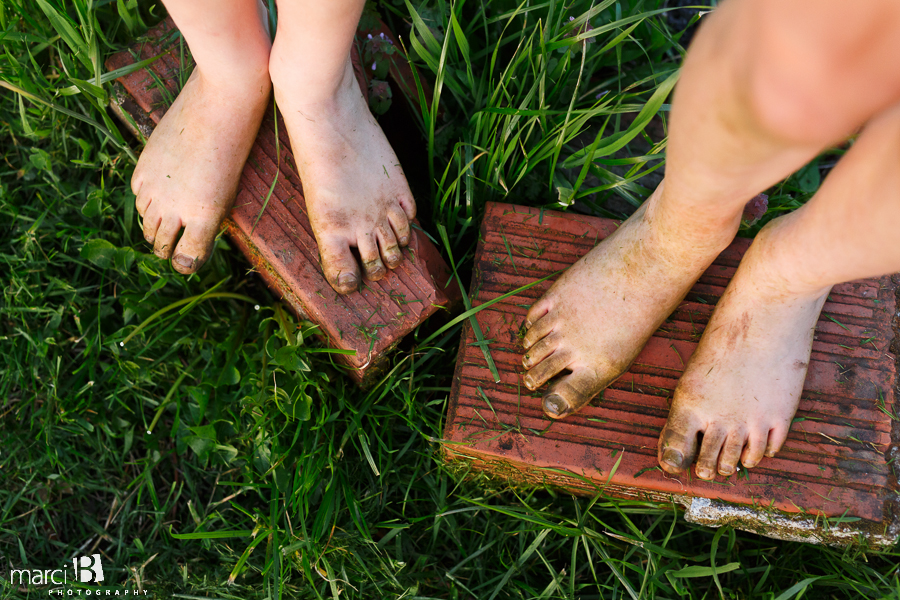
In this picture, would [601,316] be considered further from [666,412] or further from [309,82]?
[309,82]

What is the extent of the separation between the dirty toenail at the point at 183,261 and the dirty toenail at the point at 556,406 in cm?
93

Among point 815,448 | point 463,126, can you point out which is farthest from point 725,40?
point 815,448

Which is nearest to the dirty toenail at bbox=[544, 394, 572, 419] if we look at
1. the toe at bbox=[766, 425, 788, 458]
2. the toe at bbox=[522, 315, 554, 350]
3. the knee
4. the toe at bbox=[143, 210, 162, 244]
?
the toe at bbox=[522, 315, 554, 350]

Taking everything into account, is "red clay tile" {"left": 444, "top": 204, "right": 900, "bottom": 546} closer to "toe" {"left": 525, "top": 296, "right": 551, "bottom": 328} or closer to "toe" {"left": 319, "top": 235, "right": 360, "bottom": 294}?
"toe" {"left": 525, "top": 296, "right": 551, "bottom": 328}

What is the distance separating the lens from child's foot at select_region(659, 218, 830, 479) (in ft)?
4.02

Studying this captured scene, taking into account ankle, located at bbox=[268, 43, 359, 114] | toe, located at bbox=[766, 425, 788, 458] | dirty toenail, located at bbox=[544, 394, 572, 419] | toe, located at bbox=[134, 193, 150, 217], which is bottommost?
toe, located at bbox=[766, 425, 788, 458]

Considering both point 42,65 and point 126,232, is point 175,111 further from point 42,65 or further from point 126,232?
point 42,65

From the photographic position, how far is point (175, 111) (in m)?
1.40

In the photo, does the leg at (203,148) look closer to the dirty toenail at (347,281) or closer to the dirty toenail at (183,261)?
the dirty toenail at (183,261)

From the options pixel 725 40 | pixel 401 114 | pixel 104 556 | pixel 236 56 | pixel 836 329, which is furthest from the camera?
pixel 401 114

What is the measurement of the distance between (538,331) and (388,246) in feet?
1.34

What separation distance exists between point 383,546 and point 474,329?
0.62 meters

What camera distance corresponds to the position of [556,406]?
1.26 meters

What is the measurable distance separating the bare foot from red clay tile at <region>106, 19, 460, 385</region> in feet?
0.90
